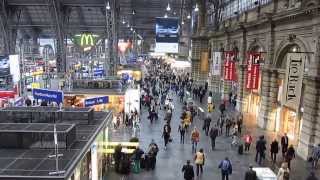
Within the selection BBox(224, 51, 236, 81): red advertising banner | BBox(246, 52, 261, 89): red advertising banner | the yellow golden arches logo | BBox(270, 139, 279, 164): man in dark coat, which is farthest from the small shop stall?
BBox(224, 51, 236, 81): red advertising banner

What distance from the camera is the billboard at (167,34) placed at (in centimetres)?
4347

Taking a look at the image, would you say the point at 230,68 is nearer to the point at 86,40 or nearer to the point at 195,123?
the point at 195,123

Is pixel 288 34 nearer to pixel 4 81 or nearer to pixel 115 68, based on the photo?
pixel 115 68

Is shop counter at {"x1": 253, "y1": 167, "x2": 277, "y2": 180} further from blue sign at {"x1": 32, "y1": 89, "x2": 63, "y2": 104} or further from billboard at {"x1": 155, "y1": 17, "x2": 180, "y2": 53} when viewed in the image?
billboard at {"x1": 155, "y1": 17, "x2": 180, "y2": 53}

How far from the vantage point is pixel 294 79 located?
71.5ft

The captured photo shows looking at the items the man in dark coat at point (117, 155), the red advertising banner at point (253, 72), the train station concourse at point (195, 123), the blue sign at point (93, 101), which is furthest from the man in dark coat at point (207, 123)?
the man in dark coat at point (117, 155)

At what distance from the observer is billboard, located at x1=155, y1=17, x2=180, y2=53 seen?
1711 inches

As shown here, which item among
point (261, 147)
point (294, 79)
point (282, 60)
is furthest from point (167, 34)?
point (261, 147)

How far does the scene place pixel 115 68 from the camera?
48438mm

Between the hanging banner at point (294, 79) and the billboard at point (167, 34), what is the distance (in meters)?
22.4

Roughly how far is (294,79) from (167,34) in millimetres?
23266

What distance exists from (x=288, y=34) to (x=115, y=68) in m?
24.9

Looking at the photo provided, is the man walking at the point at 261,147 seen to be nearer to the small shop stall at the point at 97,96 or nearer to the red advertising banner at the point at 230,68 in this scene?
the small shop stall at the point at 97,96

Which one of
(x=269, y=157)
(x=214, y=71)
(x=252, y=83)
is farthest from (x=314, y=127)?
(x=214, y=71)
